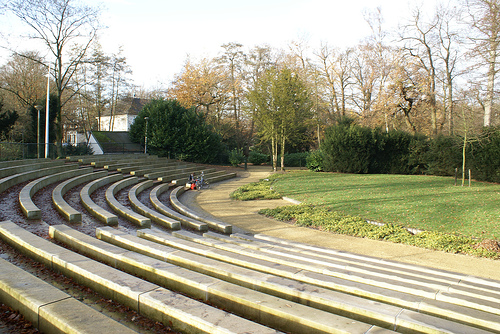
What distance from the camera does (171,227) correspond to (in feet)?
30.4

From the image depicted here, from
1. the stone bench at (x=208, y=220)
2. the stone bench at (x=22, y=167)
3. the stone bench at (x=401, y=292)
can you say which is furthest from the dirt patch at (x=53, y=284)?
the stone bench at (x=22, y=167)

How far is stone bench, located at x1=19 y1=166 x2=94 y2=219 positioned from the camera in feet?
25.6

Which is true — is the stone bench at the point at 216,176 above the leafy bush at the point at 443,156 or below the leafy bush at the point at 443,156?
below

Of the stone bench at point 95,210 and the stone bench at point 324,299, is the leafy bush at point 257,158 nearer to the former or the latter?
the stone bench at point 95,210

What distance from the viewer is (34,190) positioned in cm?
1157

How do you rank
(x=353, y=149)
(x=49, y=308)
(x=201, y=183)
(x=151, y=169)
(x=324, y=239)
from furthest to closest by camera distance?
(x=353, y=149) < (x=151, y=169) < (x=201, y=183) < (x=324, y=239) < (x=49, y=308)

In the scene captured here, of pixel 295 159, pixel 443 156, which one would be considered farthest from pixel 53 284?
pixel 295 159

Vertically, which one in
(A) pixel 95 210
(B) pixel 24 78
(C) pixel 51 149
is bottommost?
(A) pixel 95 210

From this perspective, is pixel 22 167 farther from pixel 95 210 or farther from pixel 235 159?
pixel 235 159

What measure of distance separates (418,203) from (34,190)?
15.1 metres

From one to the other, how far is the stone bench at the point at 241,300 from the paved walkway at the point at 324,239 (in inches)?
234

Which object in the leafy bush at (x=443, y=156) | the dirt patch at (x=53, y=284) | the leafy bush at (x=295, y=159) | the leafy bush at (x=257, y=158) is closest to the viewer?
the dirt patch at (x=53, y=284)

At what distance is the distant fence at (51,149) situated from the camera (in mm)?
19344

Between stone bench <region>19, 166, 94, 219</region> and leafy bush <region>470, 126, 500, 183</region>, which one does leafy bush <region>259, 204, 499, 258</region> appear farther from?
leafy bush <region>470, 126, 500, 183</region>
